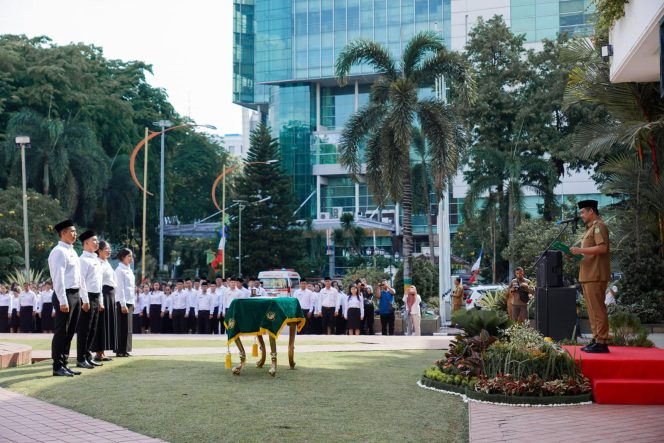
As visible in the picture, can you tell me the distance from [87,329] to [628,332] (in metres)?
7.82

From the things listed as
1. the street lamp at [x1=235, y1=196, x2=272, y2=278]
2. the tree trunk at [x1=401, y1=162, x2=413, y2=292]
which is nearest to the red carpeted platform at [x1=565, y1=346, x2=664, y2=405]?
the tree trunk at [x1=401, y1=162, x2=413, y2=292]

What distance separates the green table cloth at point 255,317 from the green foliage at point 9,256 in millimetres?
33236

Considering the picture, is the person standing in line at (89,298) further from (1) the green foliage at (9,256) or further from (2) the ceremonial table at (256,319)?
(1) the green foliage at (9,256)

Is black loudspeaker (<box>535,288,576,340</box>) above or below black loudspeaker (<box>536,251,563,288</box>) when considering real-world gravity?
below

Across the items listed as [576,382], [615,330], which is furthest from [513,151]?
[576,382]

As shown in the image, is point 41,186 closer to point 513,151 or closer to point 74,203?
point 74,203

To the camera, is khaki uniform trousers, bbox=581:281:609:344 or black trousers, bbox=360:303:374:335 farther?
black trousers, bbox=360:303:374:335

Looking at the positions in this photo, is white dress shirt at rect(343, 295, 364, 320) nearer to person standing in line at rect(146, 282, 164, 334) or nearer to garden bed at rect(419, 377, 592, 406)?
person standing in line at rect(146, 282, 164, 334)

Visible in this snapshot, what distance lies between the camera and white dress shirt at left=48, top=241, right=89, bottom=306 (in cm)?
1116

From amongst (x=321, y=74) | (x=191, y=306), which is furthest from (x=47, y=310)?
(x=321, y=74)

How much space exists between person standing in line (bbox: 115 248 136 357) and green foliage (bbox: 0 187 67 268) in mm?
31900

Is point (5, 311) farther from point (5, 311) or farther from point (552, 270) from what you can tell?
point (552, 270)

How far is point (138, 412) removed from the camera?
8359 mm

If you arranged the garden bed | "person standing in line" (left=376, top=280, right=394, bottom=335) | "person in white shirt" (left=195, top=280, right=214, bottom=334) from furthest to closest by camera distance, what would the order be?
"person in white shirt" (left=195, top=280, right=214, bottom=334) < "person standing in line" (left=376, top=280, right=394, bottom=335) < the garden bed
